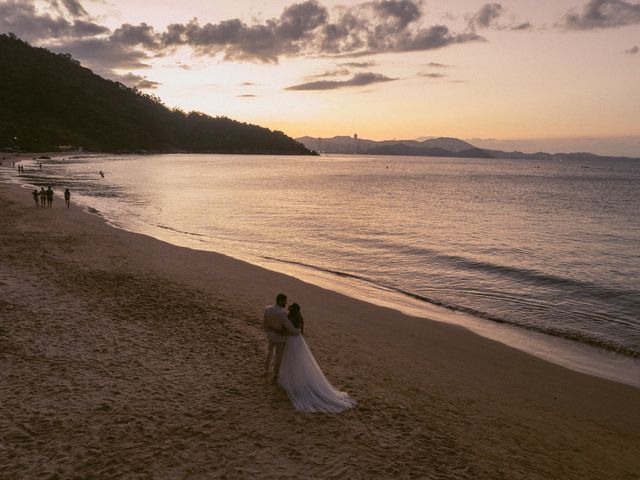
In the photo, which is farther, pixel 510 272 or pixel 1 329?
pixel 510 272

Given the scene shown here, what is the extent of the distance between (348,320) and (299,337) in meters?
6.44

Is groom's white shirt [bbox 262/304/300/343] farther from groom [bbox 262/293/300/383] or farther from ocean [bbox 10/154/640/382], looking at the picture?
ocean [bbox 10/154/640/382]

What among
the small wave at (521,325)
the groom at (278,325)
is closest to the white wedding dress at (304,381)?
the groom at (278,325)

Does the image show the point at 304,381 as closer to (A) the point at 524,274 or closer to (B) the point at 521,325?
(B) the point at 521,325

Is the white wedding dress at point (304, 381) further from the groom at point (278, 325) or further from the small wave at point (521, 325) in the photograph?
the small wave at point (521, 325)

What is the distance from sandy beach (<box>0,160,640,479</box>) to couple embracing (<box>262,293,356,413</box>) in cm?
30

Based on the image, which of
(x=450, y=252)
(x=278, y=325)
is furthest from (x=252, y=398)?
(x=450, y=252)

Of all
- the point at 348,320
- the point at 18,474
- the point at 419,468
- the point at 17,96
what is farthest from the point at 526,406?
the point at 17,96

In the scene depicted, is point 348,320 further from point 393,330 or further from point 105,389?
point 105,389

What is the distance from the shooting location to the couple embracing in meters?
8.70

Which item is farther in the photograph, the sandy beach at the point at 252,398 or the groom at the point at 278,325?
the groom at the point at 278,325

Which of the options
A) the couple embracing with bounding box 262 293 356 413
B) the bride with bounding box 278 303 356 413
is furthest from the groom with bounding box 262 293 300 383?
the bride with bounding box 278 303 356 413

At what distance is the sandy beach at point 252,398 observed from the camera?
691cm

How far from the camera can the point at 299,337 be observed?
8.86 meters
